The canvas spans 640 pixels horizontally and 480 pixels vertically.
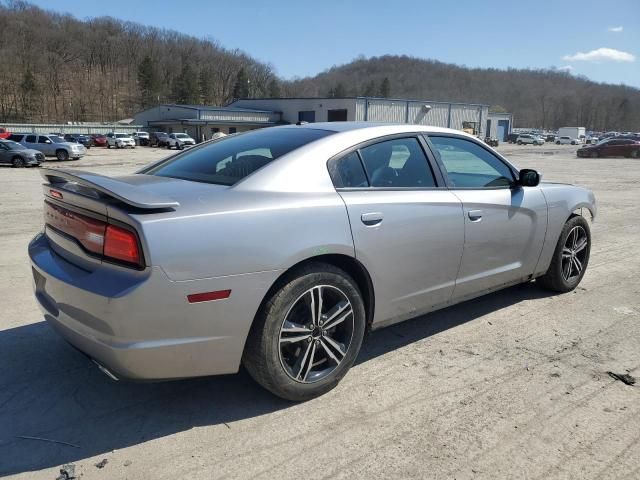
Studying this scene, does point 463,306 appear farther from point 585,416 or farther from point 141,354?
point 141,354

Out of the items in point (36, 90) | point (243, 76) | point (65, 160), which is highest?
point (243, 76)

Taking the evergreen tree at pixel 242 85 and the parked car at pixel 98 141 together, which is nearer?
the parked car at pixel 98 141

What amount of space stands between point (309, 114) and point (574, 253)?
215 feet

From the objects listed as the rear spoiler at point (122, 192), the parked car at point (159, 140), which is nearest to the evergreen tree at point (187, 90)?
the parked car at point (159, 140)

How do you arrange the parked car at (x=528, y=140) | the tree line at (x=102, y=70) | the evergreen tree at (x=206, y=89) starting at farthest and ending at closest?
1. the evergreen tree at (x=206, y=89)
2. the tree line at (x=102, y=70)
3. the parked car at (x=528, y=140)

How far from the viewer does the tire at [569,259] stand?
4.76 m

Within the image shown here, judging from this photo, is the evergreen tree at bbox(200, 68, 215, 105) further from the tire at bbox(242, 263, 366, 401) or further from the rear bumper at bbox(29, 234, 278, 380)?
the rear bumper at bbox(29, 234, 278, 380)

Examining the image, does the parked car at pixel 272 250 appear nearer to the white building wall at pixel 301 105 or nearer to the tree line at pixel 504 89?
the white building wall at pixel 301 105

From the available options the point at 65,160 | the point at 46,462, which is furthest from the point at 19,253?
the point at 65,160

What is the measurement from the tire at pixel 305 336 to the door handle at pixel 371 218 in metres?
0.34

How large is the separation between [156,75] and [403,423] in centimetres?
12202

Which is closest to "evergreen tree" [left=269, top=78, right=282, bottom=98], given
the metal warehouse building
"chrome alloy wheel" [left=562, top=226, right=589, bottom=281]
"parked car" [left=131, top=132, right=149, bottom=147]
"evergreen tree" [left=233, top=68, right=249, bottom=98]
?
"evergreen tree" [left=233, top=68, right=249, bottom=98]

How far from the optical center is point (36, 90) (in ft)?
329

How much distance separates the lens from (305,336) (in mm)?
2906
